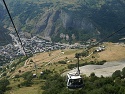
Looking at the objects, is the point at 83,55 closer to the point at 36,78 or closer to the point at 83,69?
the point at 83,69

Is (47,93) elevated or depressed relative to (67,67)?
depressed

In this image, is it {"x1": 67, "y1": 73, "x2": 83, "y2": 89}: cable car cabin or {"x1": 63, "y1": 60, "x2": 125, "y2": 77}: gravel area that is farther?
{"x1": 63, "y1": 60, "x2": 125, "y2": 77}: gravel area

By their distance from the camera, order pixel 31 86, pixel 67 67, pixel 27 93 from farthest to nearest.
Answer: pixel 67 67
pixel 31 86
pixel 27 93

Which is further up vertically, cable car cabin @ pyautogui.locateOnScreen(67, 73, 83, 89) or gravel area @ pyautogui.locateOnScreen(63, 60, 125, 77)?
gravel area @ pyautogui.locateOnScreen(63, 60, 125, 77)

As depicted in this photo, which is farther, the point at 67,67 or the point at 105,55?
the point at 105,55

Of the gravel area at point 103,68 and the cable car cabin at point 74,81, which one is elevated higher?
the gravel area at point 103,68

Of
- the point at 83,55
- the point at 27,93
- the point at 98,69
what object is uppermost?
the point at 83,55

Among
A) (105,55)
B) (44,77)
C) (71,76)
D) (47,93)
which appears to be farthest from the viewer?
(105,55)

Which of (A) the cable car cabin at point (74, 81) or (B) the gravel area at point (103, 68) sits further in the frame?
(B) the gravel area at point (103, 68)

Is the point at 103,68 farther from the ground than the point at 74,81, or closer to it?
farther from the ground

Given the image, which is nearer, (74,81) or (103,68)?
(74,81)

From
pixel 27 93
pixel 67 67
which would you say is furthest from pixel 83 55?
pixel 27 93
